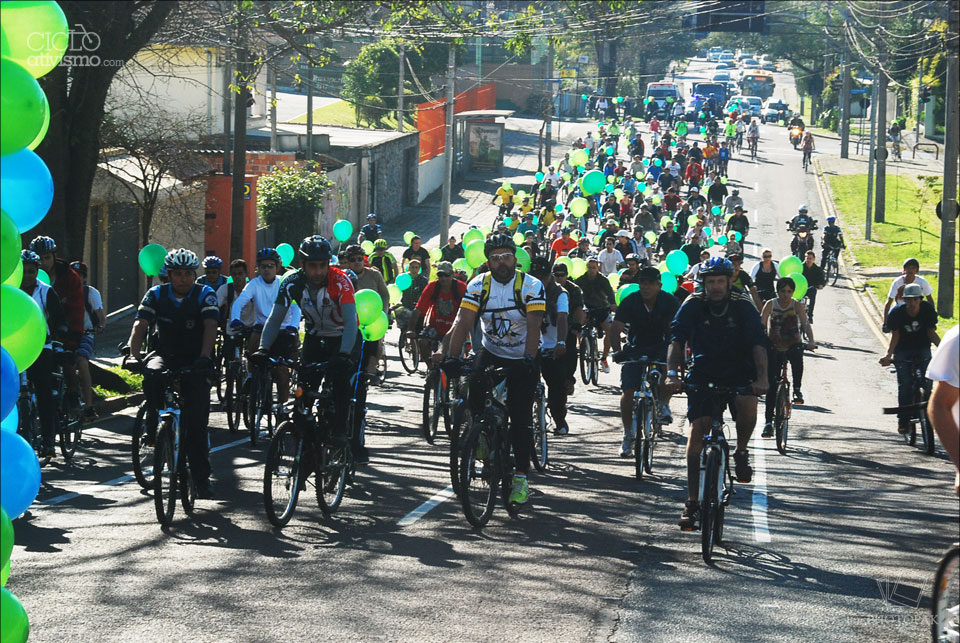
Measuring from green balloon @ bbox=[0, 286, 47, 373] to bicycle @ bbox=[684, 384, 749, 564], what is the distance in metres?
4.58

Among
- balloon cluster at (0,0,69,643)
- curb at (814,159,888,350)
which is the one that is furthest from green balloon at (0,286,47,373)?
curb at (814,159,888,350)

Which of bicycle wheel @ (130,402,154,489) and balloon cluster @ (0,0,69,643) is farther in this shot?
bicycle wheel @ (130,402,154,489)

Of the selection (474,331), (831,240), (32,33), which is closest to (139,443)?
(474,331)

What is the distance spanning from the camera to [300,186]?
35.0m

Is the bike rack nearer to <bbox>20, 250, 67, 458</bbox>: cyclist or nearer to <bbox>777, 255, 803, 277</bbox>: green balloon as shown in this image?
<bbox>777, 255, 803, 277</bbox>: green balloon

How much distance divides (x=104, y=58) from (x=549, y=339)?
5.79 meters

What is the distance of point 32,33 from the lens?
4.61 m

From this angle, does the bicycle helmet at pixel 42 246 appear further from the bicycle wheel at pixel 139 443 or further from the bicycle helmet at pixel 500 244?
the bicycle helmet at pixel 500 244

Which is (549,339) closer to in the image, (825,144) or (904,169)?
(904,169)

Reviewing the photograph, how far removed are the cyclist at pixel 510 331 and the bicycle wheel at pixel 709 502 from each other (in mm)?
1614

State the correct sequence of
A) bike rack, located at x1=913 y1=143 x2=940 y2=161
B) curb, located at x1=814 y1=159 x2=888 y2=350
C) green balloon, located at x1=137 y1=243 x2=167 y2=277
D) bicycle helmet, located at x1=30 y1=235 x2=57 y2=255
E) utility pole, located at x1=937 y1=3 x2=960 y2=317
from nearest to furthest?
1. bicycle helmet, located at x1=30 y1=235 x2=57 y2=255
2. green balloon, located at x1=137 y1=243 x2=167 y2=277
3. utility pole, located at x1=937 y1=3 x2=960 y2=317
4. curb, located at x1=814 y1=159 x2=888 y2=350
5. bike rack, located at x1=913 y1=143 x2=940 y2=161

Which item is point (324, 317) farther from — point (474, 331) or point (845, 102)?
point (845, 102)

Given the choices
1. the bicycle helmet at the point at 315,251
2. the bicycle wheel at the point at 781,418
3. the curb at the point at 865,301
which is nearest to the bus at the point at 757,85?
the curb at the point at 865,301

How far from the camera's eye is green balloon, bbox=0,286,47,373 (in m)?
4.60
